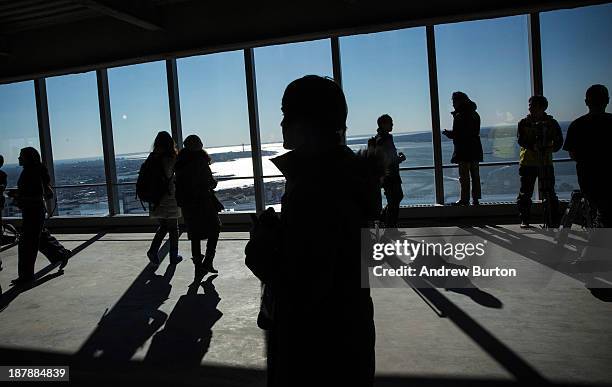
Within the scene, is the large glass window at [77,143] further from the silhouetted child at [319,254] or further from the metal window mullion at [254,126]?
the silhouetted child at [319,254]

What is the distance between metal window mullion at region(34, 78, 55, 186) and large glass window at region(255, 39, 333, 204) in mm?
4632

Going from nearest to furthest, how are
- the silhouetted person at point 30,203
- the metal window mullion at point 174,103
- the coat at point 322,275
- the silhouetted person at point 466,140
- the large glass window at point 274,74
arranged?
the coat at point 322,275, the silhouetted person at point 30,203, the silhouetted person at point 466,140, the large glass window at point 274,74, the metal window mullion at point 174,103

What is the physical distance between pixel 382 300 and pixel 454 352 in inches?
42.8

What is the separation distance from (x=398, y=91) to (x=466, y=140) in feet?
5.49

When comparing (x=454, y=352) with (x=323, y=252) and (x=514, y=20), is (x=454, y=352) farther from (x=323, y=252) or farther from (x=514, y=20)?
(x=514, y=20)

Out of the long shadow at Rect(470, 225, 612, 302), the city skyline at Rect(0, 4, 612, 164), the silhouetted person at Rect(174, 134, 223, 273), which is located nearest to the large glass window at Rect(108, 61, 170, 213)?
the city skyline at Rect(0, 4, 612, 164)

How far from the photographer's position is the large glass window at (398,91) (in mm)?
7789

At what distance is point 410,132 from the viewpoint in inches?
313

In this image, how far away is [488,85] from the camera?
308 inches

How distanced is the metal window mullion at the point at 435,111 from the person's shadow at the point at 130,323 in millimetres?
4526

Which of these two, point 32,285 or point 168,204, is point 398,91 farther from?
point 32,285

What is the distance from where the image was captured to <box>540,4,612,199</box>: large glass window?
7.18 metres

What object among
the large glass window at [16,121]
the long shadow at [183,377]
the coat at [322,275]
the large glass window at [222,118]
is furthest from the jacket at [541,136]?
the large glass window at [16,121]

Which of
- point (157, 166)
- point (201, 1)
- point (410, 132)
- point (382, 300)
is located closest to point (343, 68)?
point (410, 132)
